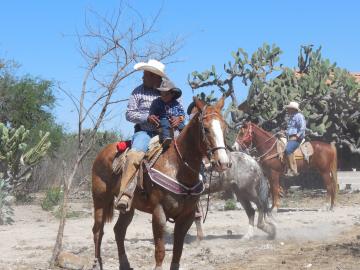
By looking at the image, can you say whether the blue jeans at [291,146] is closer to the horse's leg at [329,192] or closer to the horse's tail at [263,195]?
the horse's leg at [329,192]

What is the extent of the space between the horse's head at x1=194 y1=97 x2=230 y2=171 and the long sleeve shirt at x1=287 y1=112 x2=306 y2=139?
9064 millimetres

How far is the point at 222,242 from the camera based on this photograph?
10.1 meters

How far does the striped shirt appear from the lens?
6750 millimetres

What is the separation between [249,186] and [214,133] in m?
5.15

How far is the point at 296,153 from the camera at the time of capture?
608 inches

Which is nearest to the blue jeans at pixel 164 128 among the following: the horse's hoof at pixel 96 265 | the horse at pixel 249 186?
the horse's hoof at pixel 96 265

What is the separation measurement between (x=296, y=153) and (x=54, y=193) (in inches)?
263

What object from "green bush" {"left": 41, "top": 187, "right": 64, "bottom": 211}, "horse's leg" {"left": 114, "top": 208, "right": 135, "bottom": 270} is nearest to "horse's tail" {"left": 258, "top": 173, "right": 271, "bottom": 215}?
"horse's leg" {"left": 114, "top": 208, "right": 135, "bottom": 270}

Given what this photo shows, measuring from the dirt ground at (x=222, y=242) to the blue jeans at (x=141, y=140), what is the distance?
2134 millimetres

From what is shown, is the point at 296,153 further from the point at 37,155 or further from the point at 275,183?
the point at 37,155

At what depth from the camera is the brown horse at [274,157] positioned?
47.5 ft

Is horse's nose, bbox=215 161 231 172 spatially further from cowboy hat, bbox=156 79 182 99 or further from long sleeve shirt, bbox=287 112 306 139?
long sleeve shirt, bbox=287 112 306 139

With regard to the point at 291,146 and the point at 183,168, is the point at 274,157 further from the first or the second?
the point at 183,168

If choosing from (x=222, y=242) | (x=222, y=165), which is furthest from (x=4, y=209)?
(x=222, y=165)
